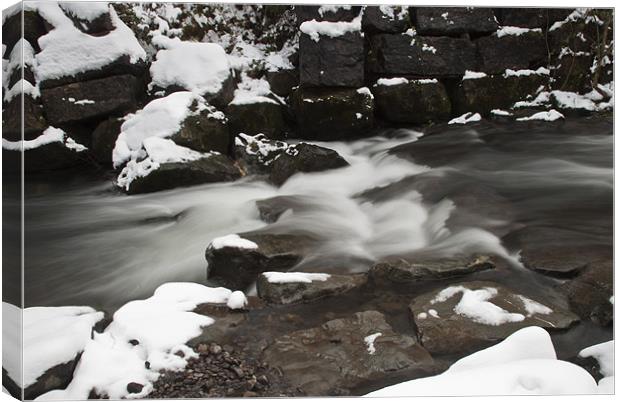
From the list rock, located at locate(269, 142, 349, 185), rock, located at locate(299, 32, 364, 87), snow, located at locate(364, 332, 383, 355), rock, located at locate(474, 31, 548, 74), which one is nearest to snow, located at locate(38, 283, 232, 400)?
snow, located at locate(364, 332, 383, 355)

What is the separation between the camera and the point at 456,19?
2885 millimetres

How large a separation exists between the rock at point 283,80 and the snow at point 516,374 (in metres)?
1.66

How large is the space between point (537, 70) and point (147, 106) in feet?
6.55

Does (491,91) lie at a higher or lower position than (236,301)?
higher

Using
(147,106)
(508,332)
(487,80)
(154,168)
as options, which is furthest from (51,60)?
(508,332)

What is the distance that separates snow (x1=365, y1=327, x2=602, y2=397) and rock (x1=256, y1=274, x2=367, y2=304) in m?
0.53

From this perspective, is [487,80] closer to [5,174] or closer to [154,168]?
[154,168]

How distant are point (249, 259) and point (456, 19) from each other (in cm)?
157

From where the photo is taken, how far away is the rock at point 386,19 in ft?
9.22

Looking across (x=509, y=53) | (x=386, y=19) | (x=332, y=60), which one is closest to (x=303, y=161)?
(x=332, y=60)

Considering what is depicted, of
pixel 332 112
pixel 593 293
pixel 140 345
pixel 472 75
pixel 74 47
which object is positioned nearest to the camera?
pixel 140 345

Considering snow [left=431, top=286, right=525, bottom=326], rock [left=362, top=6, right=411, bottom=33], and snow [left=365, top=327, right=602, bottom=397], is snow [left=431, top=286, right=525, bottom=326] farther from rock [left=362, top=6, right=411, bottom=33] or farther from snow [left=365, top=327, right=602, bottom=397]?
rock [left=362, top=6, right=411, bottom=33]

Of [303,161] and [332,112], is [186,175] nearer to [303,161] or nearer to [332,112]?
[303,161]

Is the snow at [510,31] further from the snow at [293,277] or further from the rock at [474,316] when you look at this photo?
the snow at [293,277]
